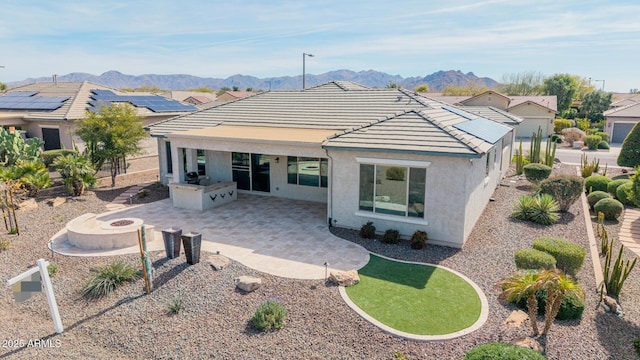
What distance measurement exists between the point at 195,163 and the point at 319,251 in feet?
42.5

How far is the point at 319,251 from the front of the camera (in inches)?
650

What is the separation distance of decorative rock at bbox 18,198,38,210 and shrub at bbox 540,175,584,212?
27460mm

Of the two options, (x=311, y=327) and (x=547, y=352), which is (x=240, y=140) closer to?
(x=311, y=327)

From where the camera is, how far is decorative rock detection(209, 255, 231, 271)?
578 inches

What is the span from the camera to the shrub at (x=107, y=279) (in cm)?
1326

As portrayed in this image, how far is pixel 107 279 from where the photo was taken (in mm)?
13547

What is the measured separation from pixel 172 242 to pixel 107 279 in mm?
2466

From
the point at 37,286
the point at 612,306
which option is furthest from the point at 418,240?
the point at 37,286

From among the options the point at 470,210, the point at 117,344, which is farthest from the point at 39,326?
the point at 470,210

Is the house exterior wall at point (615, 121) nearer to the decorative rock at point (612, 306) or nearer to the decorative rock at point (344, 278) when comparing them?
the decorative rock at point (612, 306)

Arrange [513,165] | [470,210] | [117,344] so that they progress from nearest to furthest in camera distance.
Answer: [117,344], [470,210], [513,165]

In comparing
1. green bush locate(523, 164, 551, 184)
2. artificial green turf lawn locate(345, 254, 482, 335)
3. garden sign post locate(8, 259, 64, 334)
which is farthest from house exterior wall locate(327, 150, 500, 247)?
garden sign post locate(8, 259, 64, 334)

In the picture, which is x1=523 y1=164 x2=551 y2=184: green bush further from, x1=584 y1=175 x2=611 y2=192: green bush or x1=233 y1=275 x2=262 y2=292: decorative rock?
x1=233 y1=275 x2=262 y2=292: decorative rock

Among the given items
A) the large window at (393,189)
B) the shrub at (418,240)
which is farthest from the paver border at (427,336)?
the large window at (393,189)
